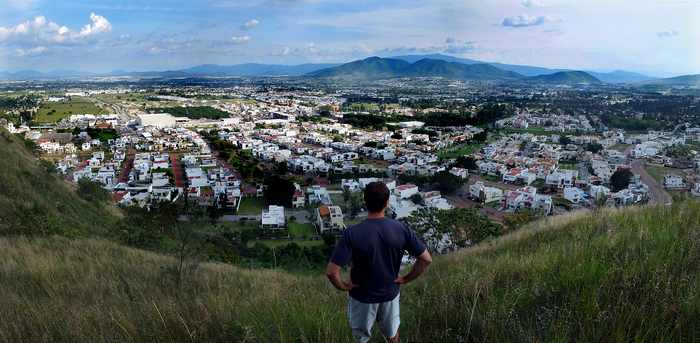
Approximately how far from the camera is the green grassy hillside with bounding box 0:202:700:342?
5.65ft

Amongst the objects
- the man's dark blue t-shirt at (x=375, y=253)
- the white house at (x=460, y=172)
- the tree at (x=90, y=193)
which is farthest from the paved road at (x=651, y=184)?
the tree at (x=90, y=193)

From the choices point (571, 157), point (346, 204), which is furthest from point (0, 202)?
point (571, 157)

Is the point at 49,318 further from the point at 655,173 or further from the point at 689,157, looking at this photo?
the point at 689,157

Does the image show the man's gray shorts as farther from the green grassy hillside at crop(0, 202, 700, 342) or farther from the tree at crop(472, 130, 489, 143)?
the tree at crop(472, 130, 489, 143)

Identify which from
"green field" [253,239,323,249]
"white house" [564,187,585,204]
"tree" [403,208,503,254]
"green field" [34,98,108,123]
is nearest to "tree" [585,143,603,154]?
"white house" [564,187,585,204]

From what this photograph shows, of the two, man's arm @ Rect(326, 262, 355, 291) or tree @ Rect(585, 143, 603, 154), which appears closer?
man's arm @ Rect(326, 262, 355, 291)

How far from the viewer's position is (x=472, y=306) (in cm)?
210

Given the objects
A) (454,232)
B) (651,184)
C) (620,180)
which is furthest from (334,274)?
(651,184)

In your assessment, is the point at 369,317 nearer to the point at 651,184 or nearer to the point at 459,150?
the point at 651,184

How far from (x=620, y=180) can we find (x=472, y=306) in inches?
932

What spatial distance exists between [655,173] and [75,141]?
136 feet

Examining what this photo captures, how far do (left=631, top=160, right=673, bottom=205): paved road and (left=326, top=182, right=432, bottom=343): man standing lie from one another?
57.4 ft

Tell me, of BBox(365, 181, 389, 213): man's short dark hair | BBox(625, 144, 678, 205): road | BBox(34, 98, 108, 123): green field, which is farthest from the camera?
BBox(34, 98, 108, 123): green field

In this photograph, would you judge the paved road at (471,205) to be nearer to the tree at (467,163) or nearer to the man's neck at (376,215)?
the tree at (467,163)
